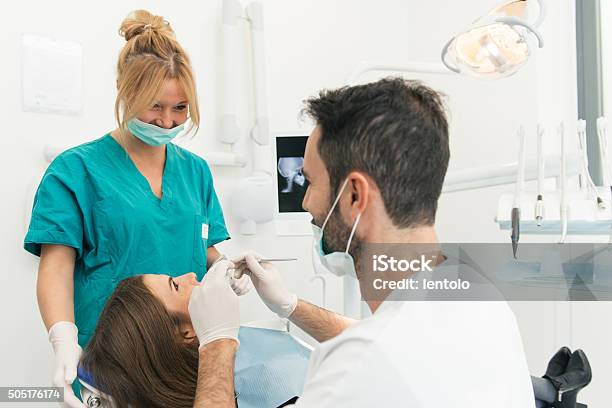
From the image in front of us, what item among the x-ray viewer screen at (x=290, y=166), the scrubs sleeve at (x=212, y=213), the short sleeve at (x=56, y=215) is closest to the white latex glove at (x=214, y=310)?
the short sleeve at (x=56, y=215)

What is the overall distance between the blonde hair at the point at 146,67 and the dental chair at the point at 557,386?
65cm

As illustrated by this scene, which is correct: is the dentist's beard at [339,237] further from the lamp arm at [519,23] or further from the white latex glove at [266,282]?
the lamp arm at [519,23]

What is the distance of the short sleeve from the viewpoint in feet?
4.75

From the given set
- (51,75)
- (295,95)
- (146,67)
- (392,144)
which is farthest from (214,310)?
(295,95)

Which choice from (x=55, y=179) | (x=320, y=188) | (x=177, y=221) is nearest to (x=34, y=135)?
(x=55, y=179)

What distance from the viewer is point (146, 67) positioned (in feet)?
4.88

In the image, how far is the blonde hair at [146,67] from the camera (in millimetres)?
1494

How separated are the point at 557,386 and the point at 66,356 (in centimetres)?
97

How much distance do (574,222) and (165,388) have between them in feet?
3.04

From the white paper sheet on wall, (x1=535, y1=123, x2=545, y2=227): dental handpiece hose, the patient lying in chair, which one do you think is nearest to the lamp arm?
(x1=535, y1=123, x2=545, y2=227): dental handpiece hose

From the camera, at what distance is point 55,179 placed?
1.50 m

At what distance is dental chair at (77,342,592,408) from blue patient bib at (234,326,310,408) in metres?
0.29

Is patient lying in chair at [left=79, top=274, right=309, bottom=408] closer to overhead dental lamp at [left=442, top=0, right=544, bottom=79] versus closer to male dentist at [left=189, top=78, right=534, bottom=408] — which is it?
male dentist at [left=189, top=78, right=534, bottom=408]

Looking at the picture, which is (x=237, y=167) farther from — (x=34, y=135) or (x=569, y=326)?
(x=569, y=326)
